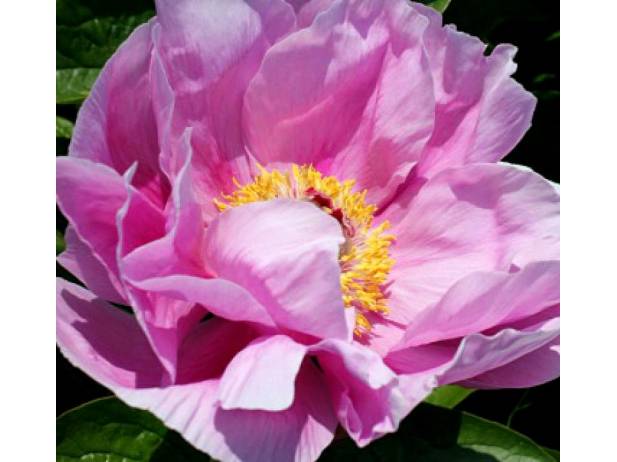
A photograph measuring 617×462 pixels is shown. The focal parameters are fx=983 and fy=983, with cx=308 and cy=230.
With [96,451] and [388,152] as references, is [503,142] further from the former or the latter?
[96,451]

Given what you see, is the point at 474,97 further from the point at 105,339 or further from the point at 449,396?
the point at 105,339

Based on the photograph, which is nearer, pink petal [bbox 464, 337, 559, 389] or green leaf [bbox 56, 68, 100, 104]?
pink petal [bbox 464, 337, 559, 389]

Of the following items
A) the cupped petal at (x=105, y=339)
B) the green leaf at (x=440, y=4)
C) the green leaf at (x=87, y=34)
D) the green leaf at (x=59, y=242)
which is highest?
the green leaf at (x=440, y=4)

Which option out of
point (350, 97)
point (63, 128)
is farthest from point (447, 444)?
point (63, 128)

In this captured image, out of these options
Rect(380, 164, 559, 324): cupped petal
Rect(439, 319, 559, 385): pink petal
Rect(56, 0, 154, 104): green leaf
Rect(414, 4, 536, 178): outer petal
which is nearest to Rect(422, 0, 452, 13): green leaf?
Rect(414, 4, 536, 178): outer petal

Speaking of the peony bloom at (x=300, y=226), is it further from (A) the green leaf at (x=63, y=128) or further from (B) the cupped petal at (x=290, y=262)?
(A) the green leaf at (x=63, y=128)

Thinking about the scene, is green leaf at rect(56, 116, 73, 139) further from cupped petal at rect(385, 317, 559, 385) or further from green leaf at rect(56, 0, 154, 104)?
cupped petal at rect(385, 317, 559, 385)

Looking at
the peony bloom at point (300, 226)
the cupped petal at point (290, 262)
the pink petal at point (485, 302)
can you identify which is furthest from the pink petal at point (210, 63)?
the pink petal at point (485, 302)
